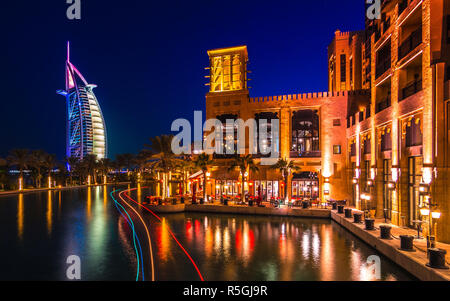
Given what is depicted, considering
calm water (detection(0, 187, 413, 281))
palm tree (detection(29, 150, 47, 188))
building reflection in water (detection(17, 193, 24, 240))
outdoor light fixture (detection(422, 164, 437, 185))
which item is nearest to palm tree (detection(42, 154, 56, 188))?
palm tree (detection(29, 150, 47, 188))

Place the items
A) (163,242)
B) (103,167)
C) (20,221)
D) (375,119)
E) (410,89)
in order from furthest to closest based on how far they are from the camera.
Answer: (103,167), (20,221), (375,119), (410,89), (163,242)

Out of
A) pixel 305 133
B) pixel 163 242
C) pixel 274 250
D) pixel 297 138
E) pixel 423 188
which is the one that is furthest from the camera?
pixel 297 138

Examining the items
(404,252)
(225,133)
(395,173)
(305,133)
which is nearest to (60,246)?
(404,252)

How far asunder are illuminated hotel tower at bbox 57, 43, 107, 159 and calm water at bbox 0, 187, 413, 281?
123145 mm

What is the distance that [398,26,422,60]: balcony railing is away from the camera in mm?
20188

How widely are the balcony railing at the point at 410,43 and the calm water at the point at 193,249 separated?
14307 millimetres

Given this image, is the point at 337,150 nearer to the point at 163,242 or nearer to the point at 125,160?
the point at 163,242

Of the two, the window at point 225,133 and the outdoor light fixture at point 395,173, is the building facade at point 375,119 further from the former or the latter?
the window at point 225,133

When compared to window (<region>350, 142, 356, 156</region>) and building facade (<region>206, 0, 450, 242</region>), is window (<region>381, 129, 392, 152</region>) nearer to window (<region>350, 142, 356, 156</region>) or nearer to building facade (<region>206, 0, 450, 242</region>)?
building facade (<region>206, 0, 450, 242</region>)

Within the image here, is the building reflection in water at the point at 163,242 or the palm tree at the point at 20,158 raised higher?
the palm tree at the point at 20,158

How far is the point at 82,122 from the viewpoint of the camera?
140 metres

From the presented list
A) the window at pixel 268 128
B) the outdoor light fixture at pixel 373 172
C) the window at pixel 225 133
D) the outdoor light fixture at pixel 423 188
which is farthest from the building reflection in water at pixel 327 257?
the window at pixel 225 133

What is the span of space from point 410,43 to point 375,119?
6833 mm

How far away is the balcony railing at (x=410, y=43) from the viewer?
20.2 m
